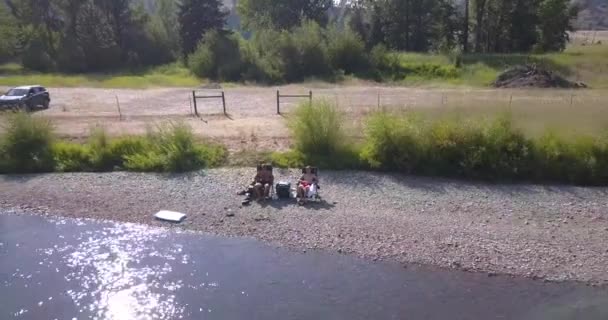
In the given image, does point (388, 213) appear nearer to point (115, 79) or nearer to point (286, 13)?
point (115, 79)

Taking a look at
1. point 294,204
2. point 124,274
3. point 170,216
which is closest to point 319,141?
point 294,204

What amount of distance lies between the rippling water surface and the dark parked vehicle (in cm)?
1784

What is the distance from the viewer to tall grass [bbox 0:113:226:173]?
19453 millimetres

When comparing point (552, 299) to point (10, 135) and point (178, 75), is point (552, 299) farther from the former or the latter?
point (178, 75)

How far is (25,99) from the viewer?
2936 centimetres

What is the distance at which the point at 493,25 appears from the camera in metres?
54.6

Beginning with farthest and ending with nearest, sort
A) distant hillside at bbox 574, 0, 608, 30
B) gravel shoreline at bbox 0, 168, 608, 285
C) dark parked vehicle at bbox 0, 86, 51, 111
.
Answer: distant hillside at bbox 574, 0, 608, 30 → dark parked vehicle at bbox 0, 86, 51, 111 → gravel shoreline at bbox 0, 168, 608, 285

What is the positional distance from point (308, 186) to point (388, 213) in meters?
2.53

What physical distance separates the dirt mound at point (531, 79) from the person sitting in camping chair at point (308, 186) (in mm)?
25724

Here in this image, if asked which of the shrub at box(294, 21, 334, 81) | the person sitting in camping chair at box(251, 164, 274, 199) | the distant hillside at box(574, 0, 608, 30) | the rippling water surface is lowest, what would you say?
the rippling water surface

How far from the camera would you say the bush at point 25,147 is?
19.8 meters

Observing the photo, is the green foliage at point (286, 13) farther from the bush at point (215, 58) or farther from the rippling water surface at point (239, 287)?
the rippling water surface at point (239, 287)

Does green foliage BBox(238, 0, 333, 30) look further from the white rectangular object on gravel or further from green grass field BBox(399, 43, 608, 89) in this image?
the white rectangular object on gravel

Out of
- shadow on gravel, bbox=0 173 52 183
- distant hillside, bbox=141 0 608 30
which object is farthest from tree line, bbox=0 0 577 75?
distant hillside, bbox=141 0 608 30
